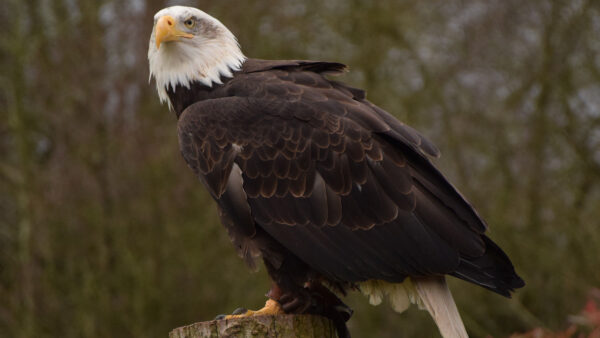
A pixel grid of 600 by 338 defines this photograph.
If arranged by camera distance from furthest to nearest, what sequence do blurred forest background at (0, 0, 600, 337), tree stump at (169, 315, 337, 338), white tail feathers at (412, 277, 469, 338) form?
1. blurred forest background at (0, 0, 600, 337)
2. white tail feathers at (412, 277, 469, 338)
3. tree stump at (169, 315, 337, 338)

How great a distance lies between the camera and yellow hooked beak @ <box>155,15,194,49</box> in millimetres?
5441

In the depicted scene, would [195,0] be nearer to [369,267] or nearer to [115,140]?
[115,140]

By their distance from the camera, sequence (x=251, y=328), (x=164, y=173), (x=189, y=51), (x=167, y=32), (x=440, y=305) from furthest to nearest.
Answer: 1. (x=164, y=173)
2. (x=189, y=51)
3. (x=167, y=32)
4. (x=440, y=305)
5. (x=251, y=328)

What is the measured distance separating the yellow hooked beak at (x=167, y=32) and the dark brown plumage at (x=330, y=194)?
1.89 ft

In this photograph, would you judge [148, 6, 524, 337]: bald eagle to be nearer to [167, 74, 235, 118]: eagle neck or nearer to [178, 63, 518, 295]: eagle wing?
[178, 63, 518, 295]: eagle wing

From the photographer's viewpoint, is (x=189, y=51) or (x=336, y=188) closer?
(x=336, y=188)

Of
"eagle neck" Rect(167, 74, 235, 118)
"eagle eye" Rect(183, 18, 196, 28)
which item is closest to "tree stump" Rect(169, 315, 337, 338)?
"eagle neck" Rect(167, 74, 235, 118)

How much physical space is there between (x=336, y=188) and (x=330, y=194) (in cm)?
6

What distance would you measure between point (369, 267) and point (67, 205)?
240 inches

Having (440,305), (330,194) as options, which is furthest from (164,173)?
(440,305)

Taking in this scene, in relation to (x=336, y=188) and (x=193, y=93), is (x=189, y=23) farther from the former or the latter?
(x=336, y=188)

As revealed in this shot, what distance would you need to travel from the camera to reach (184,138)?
5.17 m

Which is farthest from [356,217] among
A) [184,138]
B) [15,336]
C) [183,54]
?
[15,336]

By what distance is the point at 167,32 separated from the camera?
546 centimetres
